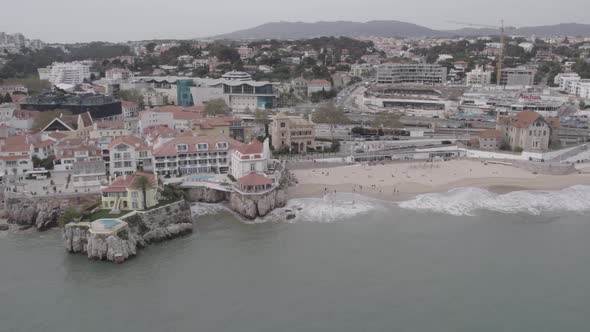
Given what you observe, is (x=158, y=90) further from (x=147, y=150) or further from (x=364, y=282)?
(x=364, y=282)

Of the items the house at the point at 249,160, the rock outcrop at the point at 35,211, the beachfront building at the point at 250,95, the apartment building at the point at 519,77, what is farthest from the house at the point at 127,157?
the apartment building at the point at 519,77

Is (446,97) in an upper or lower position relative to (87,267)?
upper

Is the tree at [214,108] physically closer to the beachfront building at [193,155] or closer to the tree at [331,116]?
the tree at [331,116]

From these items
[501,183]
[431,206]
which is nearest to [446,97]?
[501,183]

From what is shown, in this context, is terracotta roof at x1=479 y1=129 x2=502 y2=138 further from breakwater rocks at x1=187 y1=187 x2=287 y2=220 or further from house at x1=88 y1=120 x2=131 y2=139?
house at x1=88 y1=120 x2=131 y2=139

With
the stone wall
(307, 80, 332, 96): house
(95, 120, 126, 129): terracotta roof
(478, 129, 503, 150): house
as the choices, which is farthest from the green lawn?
(307, 80, 332, 96): house

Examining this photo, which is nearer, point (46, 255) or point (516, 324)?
point (516, 324)

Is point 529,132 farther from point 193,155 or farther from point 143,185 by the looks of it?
point 143,185
